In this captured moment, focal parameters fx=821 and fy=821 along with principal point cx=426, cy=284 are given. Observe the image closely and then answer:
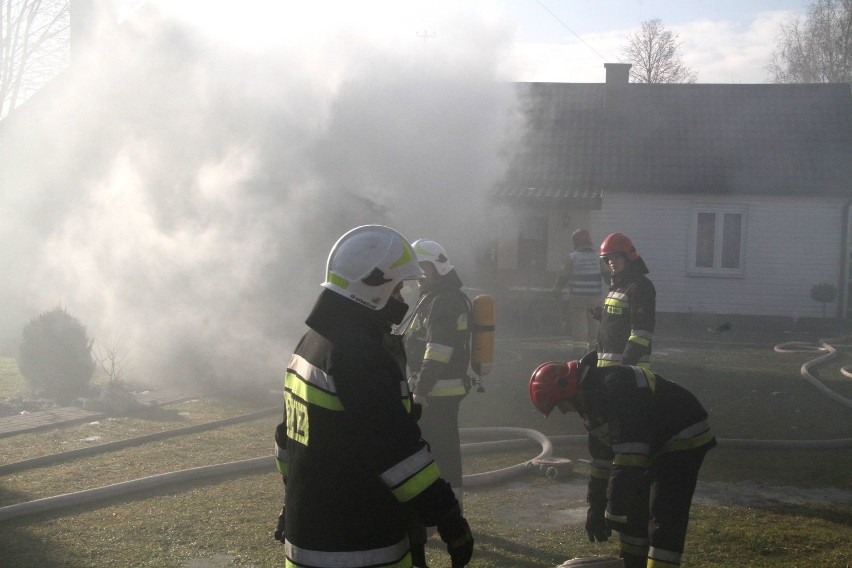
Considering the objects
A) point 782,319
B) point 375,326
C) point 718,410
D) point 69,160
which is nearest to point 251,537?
point 375,326

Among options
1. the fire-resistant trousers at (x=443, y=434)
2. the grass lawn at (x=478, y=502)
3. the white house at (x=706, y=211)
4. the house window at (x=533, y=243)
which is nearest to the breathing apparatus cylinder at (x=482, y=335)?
the fire-resistant trousers at (x=443, y=434)

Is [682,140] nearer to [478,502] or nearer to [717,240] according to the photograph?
[717,240]

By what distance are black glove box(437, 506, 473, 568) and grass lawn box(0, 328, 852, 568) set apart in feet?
8.04

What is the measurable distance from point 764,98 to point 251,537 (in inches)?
792

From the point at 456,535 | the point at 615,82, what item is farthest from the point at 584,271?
the point at 615,82

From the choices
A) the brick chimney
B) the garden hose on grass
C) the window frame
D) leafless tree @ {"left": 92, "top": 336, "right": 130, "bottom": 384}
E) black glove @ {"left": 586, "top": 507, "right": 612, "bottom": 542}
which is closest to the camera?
black glove @ {"left": 586, "top": 507, "right": 612, "bottom": 542}

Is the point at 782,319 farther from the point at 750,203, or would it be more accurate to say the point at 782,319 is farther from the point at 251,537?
the point at 251,537

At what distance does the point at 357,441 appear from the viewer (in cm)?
263

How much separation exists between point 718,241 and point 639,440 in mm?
16214

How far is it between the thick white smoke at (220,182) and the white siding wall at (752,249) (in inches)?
188

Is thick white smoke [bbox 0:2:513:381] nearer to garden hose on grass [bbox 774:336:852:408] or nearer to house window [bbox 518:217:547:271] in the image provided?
house window [bbox 518:217:547:271]

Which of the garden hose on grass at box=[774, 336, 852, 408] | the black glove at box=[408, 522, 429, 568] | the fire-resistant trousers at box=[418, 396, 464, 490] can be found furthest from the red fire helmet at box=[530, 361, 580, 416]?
the garden hose on grass at box=[774, 336, 852, 408]

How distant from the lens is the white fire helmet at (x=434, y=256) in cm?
544

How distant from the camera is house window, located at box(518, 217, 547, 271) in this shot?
63.5ft
